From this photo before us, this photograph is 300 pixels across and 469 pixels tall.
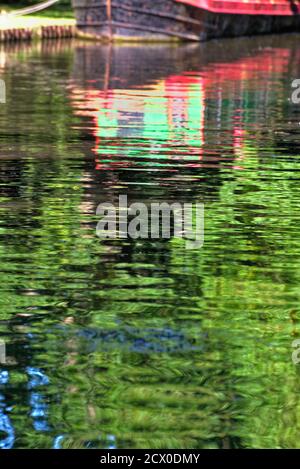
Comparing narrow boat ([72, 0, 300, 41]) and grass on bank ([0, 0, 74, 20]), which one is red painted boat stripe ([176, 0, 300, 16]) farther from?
grass on bank ([0, 0, 74, 20])

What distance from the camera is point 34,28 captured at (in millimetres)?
44938

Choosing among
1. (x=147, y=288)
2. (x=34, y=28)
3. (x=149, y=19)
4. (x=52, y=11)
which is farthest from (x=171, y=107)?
(x=52, y=11)

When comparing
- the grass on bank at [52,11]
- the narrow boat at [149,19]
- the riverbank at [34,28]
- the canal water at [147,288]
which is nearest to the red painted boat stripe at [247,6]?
the narrow boat at [149,19]

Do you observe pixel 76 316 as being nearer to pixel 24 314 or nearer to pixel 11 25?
pixel 24 314

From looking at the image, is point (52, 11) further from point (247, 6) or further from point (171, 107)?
point (171, 107)

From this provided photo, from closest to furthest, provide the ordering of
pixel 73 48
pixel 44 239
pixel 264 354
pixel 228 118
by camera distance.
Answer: pixel 264 354, pixel 44 239, pixel 228 118, pixel 73 48

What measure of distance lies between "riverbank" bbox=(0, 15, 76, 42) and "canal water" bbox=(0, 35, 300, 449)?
71.6 ft

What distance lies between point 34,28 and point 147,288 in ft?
117

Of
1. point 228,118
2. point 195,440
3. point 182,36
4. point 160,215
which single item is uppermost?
point 195,440

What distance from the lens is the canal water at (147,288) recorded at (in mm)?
7363

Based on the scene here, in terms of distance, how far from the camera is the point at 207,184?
1504 cm

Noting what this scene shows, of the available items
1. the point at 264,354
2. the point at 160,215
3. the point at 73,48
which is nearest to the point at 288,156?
the point at 160,215

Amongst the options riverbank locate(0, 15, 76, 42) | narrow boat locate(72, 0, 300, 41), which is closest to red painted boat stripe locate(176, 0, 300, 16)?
narrow boat locate(72, 0, 300, 41)

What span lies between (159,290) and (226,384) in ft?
7.50
